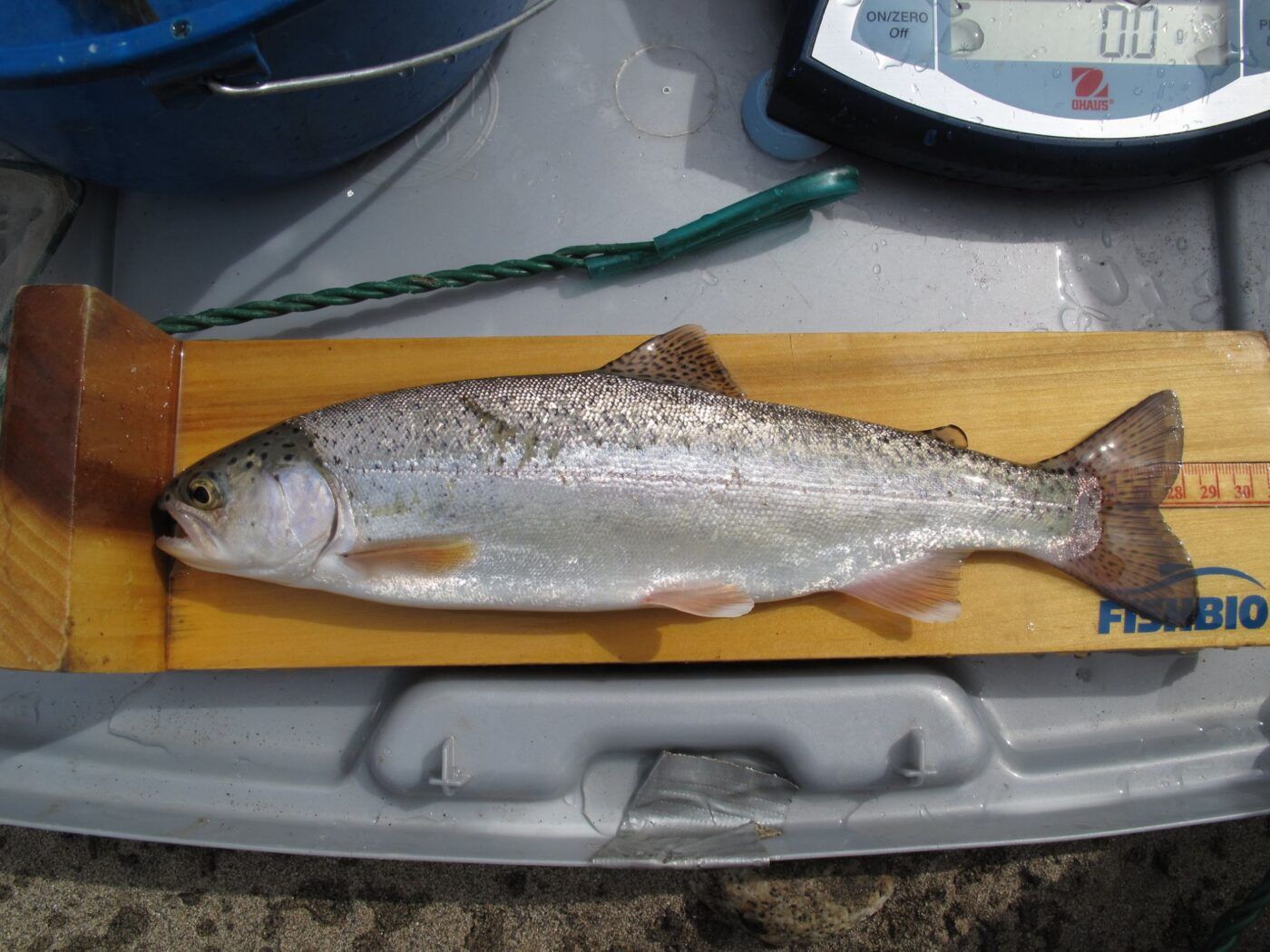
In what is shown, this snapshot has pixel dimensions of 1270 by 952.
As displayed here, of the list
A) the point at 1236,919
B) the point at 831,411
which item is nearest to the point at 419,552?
the point at 831,411

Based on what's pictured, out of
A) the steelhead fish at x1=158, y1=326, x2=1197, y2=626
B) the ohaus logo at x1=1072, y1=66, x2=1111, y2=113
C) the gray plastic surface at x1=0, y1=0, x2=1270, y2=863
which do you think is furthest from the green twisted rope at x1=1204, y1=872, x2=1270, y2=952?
the ohaus logo at x1=1072, y1=66, x2=1111, y2=113

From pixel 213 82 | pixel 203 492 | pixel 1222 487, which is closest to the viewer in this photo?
pixel 213 82

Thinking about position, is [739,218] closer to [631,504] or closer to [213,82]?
[631,504]

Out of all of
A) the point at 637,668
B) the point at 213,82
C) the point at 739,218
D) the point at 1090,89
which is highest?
the point at 1090,89

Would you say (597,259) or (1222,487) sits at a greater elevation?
(597,259)

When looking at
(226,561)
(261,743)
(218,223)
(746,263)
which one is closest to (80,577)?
(226,561)

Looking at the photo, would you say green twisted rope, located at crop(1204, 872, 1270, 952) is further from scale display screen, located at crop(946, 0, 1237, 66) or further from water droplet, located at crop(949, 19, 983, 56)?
water droplet, located at crop(949, 19, 983, 56)

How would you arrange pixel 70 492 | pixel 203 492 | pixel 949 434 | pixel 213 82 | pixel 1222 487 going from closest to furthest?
pixel 213 82, pixel 70 492, pixel 203 492, pixel 949 434, pixel 1222 487
